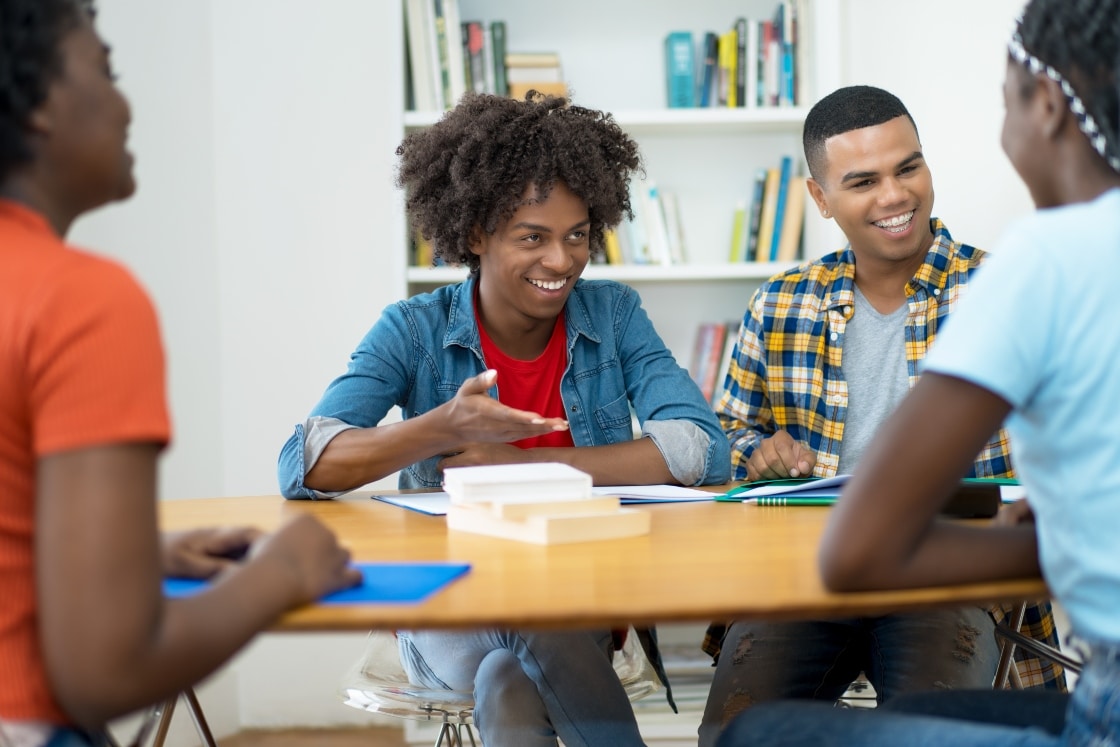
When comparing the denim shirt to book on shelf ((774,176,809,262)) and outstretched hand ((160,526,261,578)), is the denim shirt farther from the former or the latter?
book on shelf ((774,176,809,262))

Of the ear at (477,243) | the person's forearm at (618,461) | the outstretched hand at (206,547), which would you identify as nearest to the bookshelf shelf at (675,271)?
the ear at (477,243)

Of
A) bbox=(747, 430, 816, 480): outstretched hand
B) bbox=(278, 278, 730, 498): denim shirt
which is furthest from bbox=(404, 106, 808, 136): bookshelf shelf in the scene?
bbox=(747, 430, 816, 480): outstretched hand

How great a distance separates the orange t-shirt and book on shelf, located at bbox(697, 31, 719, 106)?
268cm

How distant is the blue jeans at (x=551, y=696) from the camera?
1.62 m

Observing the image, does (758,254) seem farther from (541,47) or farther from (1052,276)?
(1052,276)

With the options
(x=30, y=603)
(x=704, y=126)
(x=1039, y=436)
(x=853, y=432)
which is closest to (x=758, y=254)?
(x=704, y=126)

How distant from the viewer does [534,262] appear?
2.17 meters

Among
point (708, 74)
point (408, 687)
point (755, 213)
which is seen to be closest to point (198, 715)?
point (408, 687)

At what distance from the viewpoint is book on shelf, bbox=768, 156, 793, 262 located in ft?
11.1

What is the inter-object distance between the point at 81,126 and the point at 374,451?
897 mm

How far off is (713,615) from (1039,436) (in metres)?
0.33

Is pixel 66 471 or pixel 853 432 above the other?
pixel 66 471

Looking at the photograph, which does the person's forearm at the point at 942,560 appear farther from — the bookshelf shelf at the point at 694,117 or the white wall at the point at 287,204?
the white wall at the point at 287,204

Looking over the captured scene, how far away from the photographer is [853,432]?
237 cm
